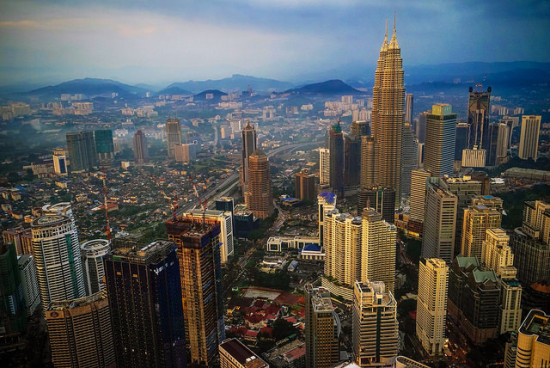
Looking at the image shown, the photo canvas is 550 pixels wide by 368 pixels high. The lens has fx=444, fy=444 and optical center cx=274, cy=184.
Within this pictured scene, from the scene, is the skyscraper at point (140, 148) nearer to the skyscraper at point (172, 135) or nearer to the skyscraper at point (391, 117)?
the skyscraper at point (172, 135)

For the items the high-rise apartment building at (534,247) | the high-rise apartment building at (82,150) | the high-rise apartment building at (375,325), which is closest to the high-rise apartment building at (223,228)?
the high-rise apartment building at (82,150)

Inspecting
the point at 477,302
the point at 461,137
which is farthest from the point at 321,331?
the point at 461,137

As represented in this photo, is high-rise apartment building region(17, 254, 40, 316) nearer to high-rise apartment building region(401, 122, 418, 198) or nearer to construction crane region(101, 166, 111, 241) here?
construction crane region(101, 166, 111, 241)

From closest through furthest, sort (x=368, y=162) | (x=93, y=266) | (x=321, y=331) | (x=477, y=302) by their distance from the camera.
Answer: (x=321, y=331)
(x=477, y=302)
(x=93, y=266)
(x=368, y=162)

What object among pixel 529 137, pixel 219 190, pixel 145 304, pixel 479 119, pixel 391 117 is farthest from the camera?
pixel 479 119

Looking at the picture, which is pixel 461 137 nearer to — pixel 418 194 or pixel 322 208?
pixel 418 194

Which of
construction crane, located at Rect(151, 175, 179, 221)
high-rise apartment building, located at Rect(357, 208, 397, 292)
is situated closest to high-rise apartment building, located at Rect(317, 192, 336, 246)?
high-rise apartment building, located at Rect(357, 208, 397, 292)
